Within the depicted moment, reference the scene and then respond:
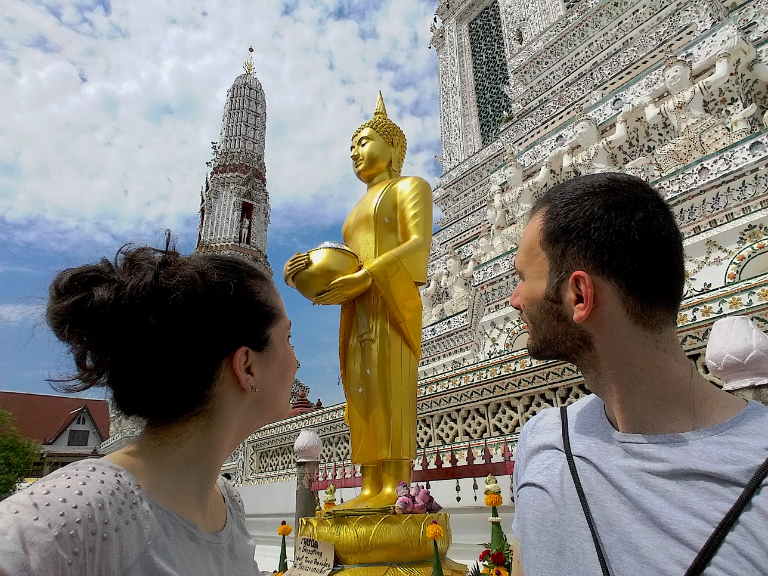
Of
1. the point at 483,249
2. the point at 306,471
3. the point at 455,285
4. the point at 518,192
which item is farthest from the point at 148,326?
the point at 455,285

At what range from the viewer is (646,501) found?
25.7 inches

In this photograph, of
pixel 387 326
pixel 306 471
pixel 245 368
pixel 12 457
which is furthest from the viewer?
pixel 12 457

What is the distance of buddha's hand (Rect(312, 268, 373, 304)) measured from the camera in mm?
2537

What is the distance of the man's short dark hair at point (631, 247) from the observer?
759 millimetres

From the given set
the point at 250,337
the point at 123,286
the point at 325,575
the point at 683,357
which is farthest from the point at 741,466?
the point at 325,575

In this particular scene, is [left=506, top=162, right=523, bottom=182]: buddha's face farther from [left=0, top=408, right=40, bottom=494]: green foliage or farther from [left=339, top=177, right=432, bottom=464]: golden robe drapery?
[left=0, top=408, right=40, bottom=494]: green foliage

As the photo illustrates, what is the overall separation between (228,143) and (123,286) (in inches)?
875

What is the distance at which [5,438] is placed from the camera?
15.2 meters

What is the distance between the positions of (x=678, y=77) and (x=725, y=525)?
4.92 m

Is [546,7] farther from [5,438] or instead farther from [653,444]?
[5,438]

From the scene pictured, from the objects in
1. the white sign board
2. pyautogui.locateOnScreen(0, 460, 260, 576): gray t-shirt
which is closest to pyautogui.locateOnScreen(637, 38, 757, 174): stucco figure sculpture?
the white sign board

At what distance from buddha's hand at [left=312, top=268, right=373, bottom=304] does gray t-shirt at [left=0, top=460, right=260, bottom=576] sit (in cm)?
175

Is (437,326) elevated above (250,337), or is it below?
above

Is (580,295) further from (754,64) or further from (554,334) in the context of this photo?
(754,64)
